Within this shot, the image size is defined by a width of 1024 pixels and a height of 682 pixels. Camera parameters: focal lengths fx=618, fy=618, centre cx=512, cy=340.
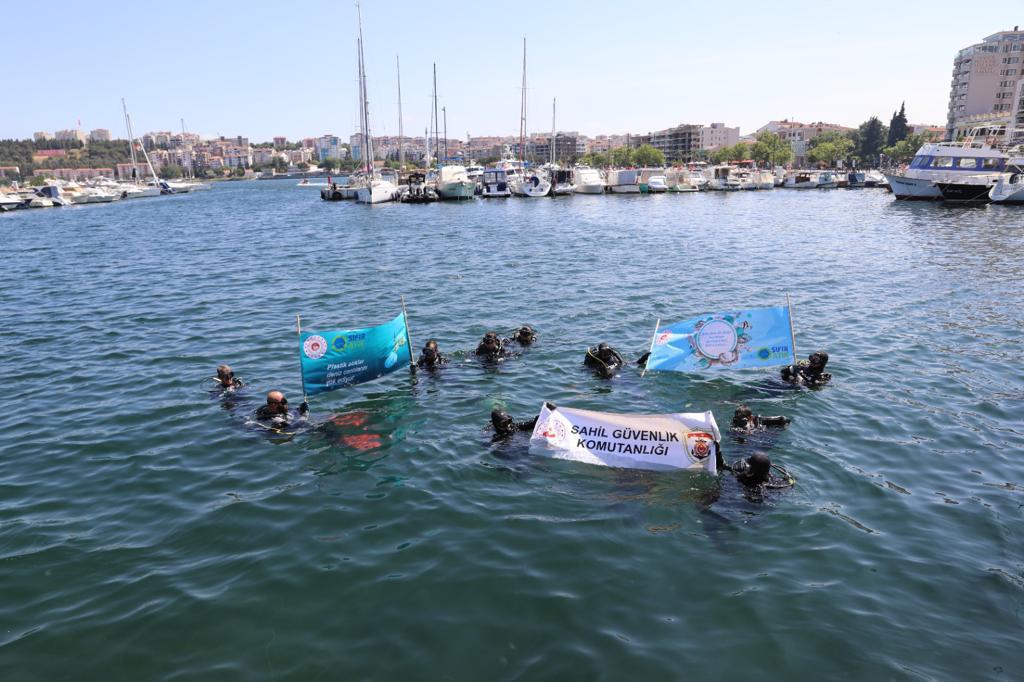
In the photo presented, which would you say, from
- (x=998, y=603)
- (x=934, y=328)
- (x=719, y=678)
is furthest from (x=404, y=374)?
(x=934, y=328)

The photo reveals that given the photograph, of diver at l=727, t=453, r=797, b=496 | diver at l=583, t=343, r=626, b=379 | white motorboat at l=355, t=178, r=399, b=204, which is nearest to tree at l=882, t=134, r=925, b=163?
white motorboat at l=355, t=178, r=399, b=204

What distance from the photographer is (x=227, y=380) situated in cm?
1636

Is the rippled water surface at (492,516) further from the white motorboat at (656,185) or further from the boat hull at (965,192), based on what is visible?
the white motorboat at (656,185)

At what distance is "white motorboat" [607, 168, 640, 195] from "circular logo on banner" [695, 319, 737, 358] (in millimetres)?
97652

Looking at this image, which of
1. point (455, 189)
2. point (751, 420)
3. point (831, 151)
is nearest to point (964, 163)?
point (455, 189)

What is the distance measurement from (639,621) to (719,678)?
1218mm

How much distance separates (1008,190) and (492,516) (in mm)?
80775

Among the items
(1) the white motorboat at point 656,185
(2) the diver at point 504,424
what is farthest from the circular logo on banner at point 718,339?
(1) the white motorboat at point 656,185

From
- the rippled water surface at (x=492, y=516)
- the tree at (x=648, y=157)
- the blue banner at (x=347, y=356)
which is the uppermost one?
the tree at (x=648, y=157)

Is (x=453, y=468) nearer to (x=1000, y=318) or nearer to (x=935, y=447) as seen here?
(x=935, y=447)

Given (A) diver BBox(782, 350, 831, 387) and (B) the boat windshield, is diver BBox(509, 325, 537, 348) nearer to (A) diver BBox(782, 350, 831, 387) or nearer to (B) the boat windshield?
(A) diver BBox(782, 350, 831, 387)

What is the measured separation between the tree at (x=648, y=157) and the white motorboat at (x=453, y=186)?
114m

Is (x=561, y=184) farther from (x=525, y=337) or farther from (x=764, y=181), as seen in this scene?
(x=525, y=337)

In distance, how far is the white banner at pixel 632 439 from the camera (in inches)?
436
